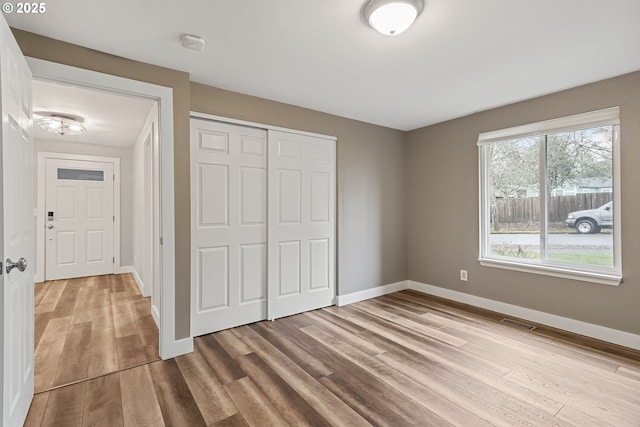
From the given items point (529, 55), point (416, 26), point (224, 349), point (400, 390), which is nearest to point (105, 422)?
point (224, 349)

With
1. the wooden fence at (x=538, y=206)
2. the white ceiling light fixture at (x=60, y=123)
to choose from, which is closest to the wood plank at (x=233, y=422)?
the wooden fence at (x=538, y=206)

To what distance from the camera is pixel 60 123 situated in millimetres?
3920

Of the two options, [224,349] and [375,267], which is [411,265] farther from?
[224,349]

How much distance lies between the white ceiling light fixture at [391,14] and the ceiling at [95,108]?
196cm

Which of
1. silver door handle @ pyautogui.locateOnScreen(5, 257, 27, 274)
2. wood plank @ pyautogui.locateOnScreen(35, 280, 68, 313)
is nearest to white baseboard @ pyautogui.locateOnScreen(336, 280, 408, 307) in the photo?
silver door handle @ pyautogui.locateOnScreen(5, 257, 27, 274)

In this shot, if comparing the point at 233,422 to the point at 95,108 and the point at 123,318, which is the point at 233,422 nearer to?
the point at 123,318

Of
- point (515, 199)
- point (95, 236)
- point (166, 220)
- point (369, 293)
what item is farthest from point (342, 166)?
point (95, 236)

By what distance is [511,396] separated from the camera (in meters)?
1.98

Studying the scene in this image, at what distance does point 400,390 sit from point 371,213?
8.17 feet

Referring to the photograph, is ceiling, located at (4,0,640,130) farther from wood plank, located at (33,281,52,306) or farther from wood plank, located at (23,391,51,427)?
wood plank, located at (33,281,52,306)

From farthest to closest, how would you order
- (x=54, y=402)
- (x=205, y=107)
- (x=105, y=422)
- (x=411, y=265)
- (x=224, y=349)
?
(x=411, y=265) → (x=205, y=107) → (x=224, y=349) → (x=54, y=402) → (x=105, y=422)

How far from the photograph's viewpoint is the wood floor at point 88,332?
232 cm

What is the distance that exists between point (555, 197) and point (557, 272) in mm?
792

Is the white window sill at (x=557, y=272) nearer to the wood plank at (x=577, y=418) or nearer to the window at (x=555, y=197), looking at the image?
the window at (x=555, y=197)
